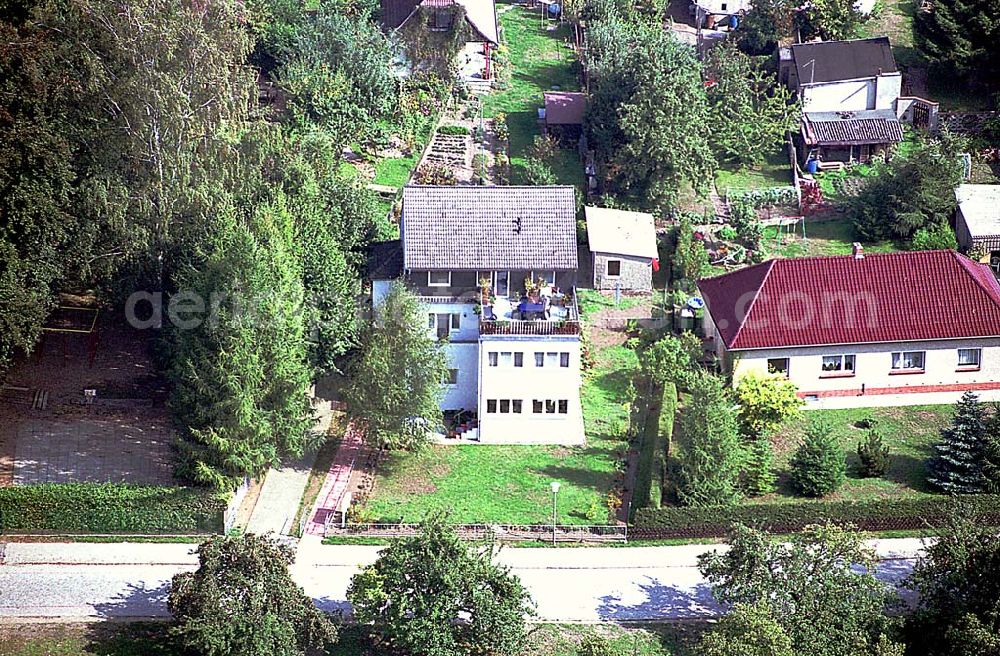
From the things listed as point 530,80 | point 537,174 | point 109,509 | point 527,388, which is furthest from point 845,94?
point 109,509

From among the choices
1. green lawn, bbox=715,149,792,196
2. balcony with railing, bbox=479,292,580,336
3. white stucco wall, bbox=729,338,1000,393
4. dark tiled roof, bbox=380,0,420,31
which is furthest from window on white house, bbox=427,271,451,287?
dark tiled roof, bbox=380,0,420,31

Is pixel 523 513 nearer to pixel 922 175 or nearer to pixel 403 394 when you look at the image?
pixel 403 394

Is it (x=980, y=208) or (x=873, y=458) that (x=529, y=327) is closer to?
(x=873, y=458)

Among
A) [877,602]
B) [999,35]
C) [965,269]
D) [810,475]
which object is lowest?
[877,602]

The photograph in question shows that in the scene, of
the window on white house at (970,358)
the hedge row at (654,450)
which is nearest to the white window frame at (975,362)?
the window on white house at (970,358)

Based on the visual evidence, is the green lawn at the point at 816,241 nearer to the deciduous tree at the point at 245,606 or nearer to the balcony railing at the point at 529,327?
the balcony railing at the point at 529,327

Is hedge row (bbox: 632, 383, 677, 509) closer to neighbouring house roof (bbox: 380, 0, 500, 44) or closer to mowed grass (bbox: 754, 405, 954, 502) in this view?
mowed grass (bbox: 754, 405, 954, 502)

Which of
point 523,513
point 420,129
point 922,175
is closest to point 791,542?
point 523,513
